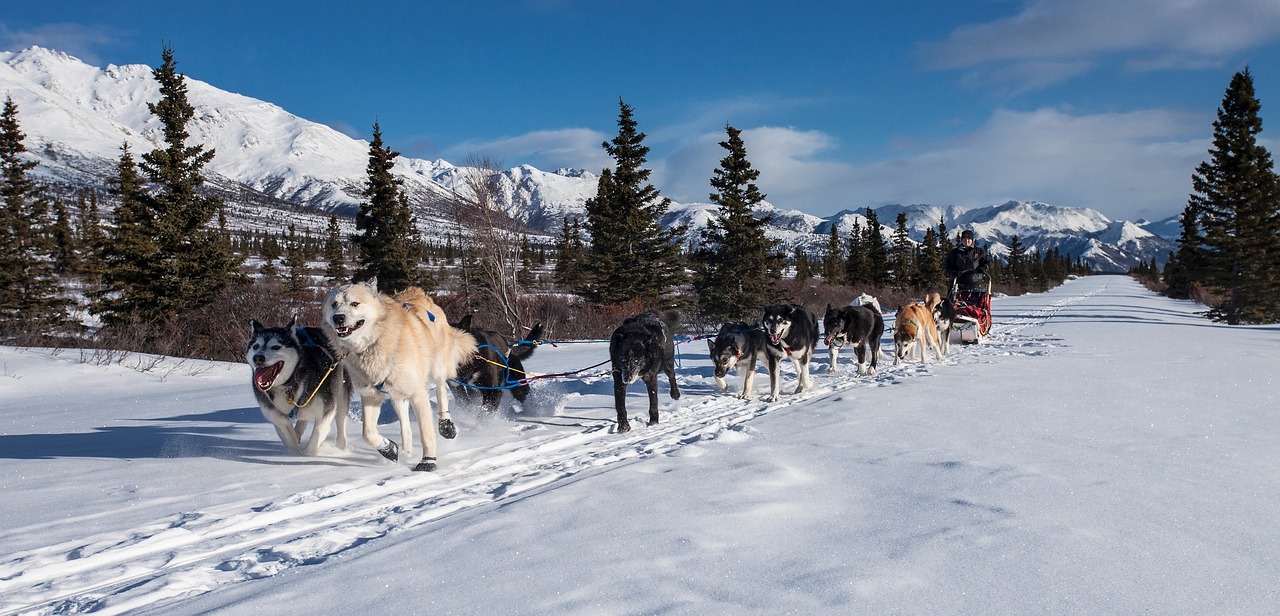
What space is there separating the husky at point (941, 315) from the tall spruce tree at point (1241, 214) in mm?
20733

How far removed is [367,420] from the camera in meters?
4.67

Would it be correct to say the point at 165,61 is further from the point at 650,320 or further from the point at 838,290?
the point at 838,290

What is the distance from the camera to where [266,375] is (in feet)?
14.9

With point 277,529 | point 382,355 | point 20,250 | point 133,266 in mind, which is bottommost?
point 277,529

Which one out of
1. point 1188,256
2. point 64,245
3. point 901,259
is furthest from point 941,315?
point 64,245

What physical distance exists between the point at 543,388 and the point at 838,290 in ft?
99.6

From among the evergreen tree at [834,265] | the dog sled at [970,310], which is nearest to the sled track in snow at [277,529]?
the dog sled at [970,310]

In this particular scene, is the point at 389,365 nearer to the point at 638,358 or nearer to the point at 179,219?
the point at 638,358

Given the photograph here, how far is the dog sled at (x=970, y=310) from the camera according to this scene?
11.5 metres

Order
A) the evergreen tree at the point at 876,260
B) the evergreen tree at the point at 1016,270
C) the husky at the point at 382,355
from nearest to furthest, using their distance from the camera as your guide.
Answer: the husky at the point at 382,355, the evergreen tree at the point at 876,260, the evergreen tree at the point at 1016,270

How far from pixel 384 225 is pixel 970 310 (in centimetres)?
2256

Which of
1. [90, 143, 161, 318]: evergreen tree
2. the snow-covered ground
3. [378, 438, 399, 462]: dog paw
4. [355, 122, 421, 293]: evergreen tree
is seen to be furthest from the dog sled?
[355, 122, 421, 293]: evergreen tree

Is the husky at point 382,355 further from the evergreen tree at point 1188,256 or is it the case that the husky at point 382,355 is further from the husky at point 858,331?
the evergreen tree at point 1188,256

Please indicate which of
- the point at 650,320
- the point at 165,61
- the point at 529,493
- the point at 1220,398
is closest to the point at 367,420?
the point at 529,493
